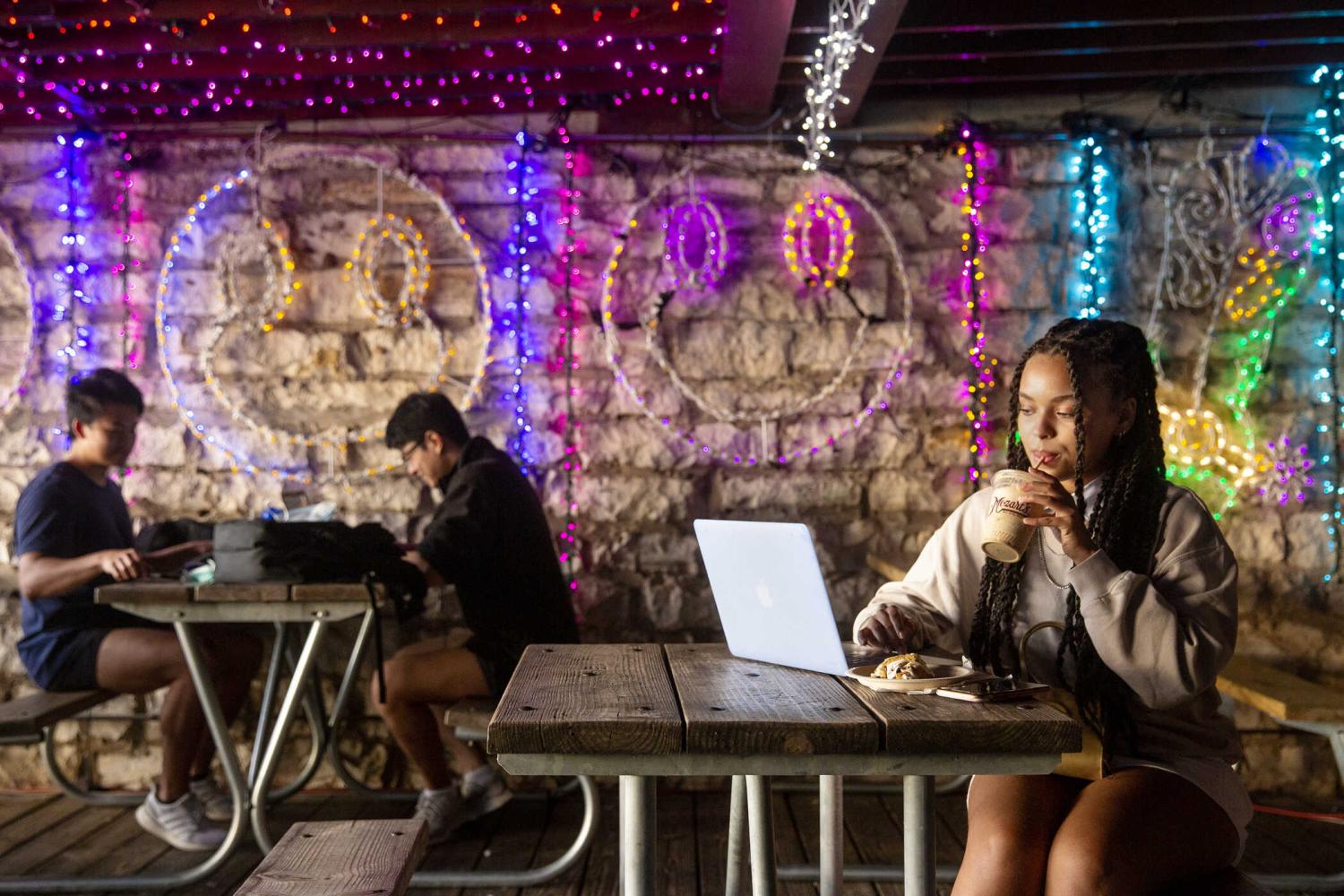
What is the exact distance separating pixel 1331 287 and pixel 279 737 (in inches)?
141

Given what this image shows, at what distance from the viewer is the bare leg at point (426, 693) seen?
10.7 feet

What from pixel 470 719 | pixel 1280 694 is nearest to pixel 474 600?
pixel 470 719

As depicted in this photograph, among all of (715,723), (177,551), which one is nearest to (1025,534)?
(715,723)

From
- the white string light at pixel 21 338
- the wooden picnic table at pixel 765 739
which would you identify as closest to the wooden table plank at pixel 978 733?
the wooden picnic table at pixel 765 739

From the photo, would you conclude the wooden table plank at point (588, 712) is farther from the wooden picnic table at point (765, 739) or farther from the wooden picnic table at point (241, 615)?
the wooden picnic table at point (241, 615)

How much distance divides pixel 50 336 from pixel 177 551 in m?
1.06

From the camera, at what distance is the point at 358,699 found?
3877 millimetres

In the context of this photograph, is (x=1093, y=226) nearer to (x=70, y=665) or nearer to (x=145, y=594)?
(x=145, y=594)

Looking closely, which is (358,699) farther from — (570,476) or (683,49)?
(683,49)

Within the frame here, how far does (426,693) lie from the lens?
333 centimetres

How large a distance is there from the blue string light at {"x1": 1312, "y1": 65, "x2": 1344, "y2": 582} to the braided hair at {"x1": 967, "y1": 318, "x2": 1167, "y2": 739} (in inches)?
86.0

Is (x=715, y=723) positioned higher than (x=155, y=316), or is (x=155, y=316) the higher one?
(x=155, y=316)

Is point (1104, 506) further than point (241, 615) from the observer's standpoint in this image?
No

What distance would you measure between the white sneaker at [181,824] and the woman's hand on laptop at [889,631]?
7.37ft
